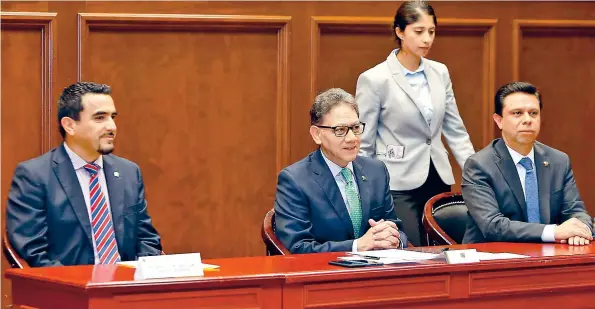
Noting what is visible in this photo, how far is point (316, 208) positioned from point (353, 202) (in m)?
0.18

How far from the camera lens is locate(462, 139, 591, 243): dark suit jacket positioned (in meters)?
4.31

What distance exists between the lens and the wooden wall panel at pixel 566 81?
624 centimetres

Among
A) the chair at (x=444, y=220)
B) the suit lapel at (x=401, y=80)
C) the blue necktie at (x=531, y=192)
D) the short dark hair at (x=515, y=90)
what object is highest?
the suit lapel at (x=401, y=80)

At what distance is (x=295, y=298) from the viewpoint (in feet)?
10.4

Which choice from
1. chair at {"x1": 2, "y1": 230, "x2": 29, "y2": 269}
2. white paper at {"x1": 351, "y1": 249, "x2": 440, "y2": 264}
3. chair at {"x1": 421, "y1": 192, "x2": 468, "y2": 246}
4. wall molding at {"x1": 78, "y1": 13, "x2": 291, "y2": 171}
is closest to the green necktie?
white paper at {"x1": 351, "y1": 249, "x2": 440, "y2": 264}

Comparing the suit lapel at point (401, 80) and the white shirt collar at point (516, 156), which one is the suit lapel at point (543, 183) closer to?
the white shirt collar at point (516, 156)

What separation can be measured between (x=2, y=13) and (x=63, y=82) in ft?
1.56

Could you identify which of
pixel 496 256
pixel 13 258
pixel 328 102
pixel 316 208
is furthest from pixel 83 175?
pixel 496 256

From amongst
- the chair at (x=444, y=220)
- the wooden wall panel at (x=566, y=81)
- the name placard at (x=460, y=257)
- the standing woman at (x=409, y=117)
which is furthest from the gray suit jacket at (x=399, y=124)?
the name placard at (x=460, y=257)

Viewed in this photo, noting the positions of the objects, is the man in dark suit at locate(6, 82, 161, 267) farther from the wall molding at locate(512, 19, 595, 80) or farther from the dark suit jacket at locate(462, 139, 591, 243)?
the wall molding at locate(512, 19, 595, 80)

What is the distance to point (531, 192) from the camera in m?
4.43

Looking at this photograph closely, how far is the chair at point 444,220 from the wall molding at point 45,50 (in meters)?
2.14

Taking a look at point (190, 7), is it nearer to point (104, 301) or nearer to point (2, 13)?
point (2, 13)

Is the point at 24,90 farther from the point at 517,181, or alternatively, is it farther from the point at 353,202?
the point at 517,181
